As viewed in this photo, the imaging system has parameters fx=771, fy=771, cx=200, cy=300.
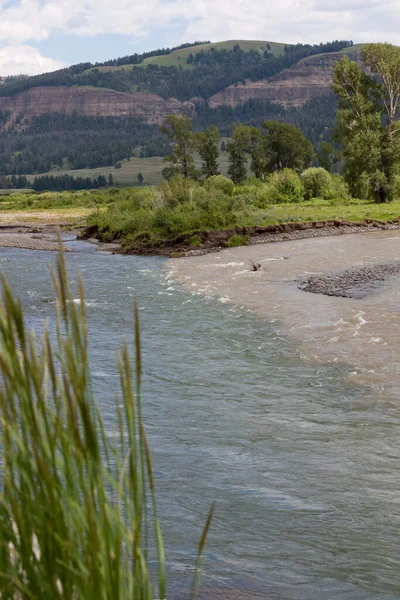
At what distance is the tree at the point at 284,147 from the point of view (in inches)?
3130

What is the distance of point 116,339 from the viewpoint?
18328mm

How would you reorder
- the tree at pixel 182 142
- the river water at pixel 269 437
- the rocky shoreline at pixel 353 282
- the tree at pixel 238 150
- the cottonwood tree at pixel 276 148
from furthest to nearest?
the cottonwood tree at pixel 276 148, the tree at pixel 238 150, the tree at pixel 182 142, the rocky shoreline at pixel 353 282, the river water at pixel 269 437

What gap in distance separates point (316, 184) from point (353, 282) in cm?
3684

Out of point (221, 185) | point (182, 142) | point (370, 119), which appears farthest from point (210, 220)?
point (182, 142)

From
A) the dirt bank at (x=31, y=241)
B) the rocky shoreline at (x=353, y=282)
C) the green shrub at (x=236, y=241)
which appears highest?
the dirt bank at (x=31, y=241)

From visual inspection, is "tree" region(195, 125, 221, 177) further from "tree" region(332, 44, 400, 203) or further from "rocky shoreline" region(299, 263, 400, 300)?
"rocky shoreline" region(299, 263, 400, 300)

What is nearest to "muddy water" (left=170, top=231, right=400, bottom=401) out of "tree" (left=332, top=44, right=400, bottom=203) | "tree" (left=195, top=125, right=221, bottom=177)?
"tree" (left=332, top=44, right=400, bottom=203)

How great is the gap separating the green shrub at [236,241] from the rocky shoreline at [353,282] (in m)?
12.3

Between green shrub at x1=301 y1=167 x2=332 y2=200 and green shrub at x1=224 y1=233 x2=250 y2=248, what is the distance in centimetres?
2079

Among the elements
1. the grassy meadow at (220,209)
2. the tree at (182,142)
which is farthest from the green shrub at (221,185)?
the tree at (182,142)

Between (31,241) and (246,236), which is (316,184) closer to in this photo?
(246,236)

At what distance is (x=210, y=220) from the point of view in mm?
42875

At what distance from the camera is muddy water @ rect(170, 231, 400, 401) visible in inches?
595

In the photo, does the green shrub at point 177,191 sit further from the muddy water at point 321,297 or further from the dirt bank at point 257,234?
the muddy water at point 321,297
